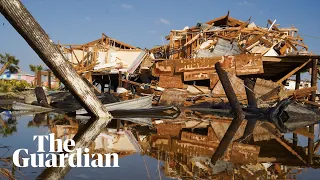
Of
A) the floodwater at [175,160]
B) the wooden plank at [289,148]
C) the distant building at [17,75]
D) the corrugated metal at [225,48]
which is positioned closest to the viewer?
the floodwater at [175,160]

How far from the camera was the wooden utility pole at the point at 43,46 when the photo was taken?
688 centimetres

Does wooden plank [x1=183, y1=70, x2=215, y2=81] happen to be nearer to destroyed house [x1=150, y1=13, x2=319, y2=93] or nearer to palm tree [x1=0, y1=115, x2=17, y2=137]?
destroyed house [x1=150, y1=13, x2=319, y2=93]

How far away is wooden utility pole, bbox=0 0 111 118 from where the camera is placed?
22.6 ft

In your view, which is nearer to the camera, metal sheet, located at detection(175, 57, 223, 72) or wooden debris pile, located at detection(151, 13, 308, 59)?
metal sheet, located at detection(175, 57, 223, 72)

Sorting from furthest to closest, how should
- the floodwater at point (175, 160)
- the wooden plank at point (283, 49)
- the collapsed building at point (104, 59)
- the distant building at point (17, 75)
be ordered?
the distant building at point (17, 75)
the collapsed building at point (104, 59)
the wooden plank at point (283, 49)
the floodwater at point (175, 160)

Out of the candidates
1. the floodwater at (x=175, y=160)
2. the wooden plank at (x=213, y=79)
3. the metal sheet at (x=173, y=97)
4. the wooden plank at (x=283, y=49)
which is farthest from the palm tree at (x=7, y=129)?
the wooden plank at (x=283, y=49)

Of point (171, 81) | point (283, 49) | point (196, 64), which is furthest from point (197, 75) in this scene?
point (283, 49)

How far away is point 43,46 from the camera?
749cm

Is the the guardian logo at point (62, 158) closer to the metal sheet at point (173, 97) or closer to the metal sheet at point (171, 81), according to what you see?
the metal sheet at point (173, 97)

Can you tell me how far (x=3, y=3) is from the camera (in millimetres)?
6715

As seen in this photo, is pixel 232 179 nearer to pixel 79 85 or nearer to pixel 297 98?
pixel 79 85

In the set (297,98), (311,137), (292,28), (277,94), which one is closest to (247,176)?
(311,137)

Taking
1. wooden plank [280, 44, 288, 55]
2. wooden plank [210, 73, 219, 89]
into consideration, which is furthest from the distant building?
wooden plank [280, 44, 288, 55]

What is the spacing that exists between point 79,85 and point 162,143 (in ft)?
10.0
